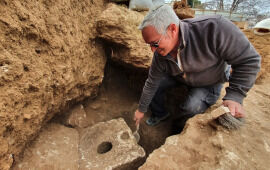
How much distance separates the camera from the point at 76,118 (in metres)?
1.95

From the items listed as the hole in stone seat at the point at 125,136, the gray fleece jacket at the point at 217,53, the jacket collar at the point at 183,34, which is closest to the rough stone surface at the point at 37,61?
the hole in stone seat at the point at 125,136

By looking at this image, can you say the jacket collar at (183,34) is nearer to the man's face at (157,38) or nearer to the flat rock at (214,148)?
the man's face at (157,38)

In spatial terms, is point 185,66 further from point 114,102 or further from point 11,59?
point 114,102

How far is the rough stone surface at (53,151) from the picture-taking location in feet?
4.14

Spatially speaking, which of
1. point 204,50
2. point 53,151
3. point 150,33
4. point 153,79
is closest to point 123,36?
point 153,79

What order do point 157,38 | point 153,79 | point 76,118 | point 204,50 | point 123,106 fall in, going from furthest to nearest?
point 123,106 → point 76,118 → point 153,79 → point 204,50 → point 157,38

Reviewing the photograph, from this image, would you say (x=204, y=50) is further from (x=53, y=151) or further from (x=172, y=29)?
(x=53, y=151)

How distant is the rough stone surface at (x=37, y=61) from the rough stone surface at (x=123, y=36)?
0.59 ft

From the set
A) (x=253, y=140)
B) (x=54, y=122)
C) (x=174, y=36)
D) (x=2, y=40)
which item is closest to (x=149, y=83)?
(x=174, y=36)

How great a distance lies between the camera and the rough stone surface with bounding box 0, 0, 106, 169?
1.00 metres

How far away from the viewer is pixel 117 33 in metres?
1.94

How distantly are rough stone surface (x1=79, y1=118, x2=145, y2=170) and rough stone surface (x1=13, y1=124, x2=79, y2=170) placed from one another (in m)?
0.10

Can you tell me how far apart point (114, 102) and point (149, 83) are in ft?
3.85

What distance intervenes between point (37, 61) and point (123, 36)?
3.51ft
